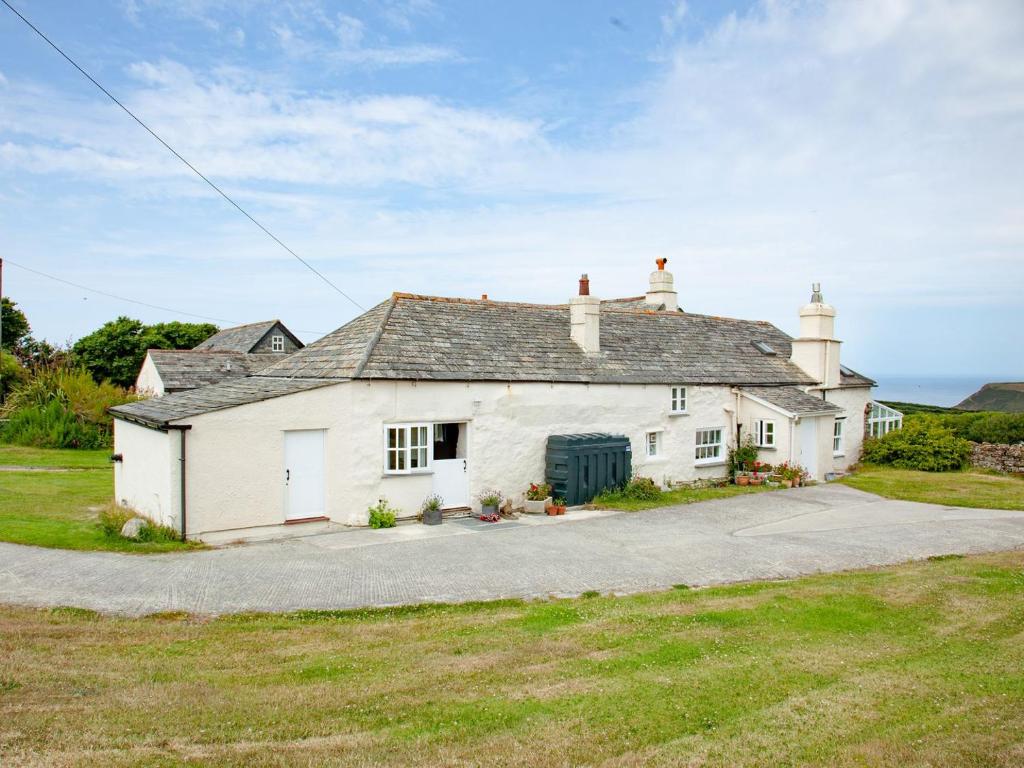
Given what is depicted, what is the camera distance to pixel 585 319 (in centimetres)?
2209

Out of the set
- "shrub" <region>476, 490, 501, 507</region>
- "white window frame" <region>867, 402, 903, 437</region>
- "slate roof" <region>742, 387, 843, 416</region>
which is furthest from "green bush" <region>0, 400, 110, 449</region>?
"white window frame" <region>867, 402, 903, 437</region>

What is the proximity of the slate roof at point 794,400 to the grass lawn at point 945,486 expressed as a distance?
2524mm

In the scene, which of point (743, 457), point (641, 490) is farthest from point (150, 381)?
point (743, 457)

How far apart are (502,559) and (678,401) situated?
35.5 ft

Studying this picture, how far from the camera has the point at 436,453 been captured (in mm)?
20219

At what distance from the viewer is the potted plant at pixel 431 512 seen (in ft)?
56.6

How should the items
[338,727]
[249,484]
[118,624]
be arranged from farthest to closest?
[249,484]
[118,624]
[338,727]

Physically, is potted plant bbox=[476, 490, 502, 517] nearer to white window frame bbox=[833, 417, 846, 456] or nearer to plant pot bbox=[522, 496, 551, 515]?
plant pot bbox=[522, 496, 551, 515]

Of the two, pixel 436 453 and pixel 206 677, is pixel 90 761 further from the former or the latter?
pixel 436 453

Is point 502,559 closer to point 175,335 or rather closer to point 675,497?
point 675,497

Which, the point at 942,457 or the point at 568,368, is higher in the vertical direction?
the point at 568,368

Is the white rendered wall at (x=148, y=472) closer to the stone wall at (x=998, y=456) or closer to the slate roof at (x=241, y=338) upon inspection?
the stone wall at (x=998, y=456)

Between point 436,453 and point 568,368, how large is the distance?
4.34 m

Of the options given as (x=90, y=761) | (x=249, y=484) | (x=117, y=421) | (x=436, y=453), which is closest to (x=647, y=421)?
(x=436, y=453)
